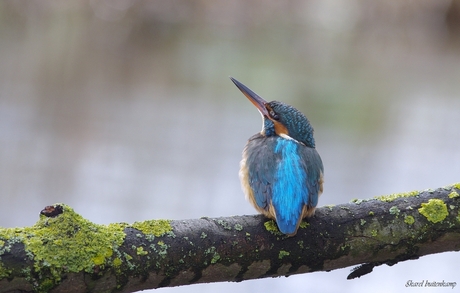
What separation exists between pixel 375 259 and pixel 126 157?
210 inches

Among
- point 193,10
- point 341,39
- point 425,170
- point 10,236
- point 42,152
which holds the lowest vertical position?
point 10,236

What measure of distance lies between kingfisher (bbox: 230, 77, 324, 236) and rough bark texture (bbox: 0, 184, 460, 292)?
0.07 meters

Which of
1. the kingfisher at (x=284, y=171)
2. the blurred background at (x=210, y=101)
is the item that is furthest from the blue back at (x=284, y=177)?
the blurred background at (x=210, y=101)

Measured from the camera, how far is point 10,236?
1834mm

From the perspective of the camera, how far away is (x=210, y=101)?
8680 millimetres

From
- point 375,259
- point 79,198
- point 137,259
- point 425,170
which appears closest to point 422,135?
point 425,170

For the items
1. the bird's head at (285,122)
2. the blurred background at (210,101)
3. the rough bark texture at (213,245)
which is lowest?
the rough bark texture at (213,245)

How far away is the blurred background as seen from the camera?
22.1 ft

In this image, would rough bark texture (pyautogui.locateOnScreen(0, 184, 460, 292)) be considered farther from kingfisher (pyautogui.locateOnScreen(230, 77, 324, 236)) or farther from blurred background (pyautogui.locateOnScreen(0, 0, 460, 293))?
blurred background (pyautogui.locateOnScreen(0, 0, 460, 293))

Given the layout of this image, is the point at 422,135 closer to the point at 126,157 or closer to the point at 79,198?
the point at 126,157

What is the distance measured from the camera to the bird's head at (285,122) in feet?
9.48

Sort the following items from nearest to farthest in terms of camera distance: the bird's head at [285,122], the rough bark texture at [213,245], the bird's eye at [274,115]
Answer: the rough bark texture at [213,245], the bird's head at [285,122], the bird's eye at [274,115]

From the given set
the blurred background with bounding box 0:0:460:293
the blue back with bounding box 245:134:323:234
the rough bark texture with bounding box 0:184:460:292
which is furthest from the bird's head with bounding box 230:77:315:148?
the blurred background with bounding box 0:0:460:293

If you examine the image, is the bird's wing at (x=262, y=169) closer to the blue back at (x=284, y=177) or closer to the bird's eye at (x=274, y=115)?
the blue back at (x=284, y=177)
